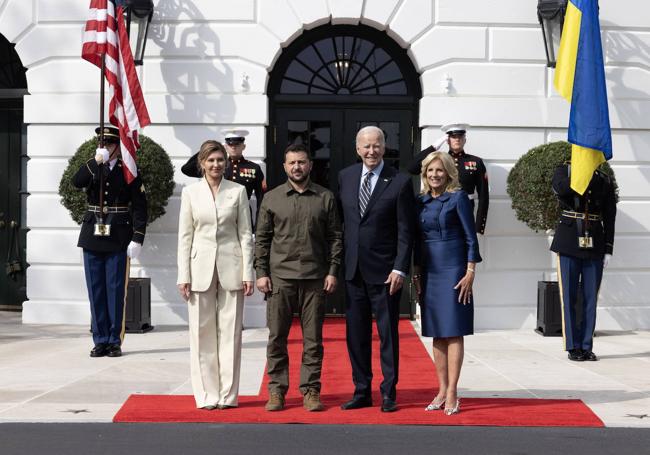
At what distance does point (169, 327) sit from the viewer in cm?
1127

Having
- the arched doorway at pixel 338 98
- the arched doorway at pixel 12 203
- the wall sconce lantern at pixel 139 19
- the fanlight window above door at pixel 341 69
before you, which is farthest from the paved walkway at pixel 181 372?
the wall sconce lantern at pixel 139 19

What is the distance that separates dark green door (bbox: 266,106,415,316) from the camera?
1161cm

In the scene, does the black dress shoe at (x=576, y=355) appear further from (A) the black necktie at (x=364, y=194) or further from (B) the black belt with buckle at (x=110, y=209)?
(B) the black belt with buckle at (x=110, y=209)

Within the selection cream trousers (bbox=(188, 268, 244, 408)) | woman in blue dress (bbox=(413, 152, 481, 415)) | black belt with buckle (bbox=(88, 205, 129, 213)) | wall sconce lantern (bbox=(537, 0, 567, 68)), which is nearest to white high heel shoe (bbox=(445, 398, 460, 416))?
woman in blue dress (bbox=(413, 152, 481, 415))

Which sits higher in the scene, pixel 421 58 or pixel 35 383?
pixel 421 58

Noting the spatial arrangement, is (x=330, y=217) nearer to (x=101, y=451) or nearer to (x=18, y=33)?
(x=101, y=451)

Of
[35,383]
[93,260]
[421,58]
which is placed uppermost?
[421,58]

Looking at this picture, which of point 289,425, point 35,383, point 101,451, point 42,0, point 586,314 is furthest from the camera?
point 42,0

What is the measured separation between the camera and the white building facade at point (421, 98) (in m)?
11.3

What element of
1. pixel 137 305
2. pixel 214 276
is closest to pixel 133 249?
pixel 137 305

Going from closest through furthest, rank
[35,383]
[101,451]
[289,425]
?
[101,451] < [289,425] < [35,383]

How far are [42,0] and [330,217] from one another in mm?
6247

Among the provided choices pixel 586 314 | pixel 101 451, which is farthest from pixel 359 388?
pixel 586 314

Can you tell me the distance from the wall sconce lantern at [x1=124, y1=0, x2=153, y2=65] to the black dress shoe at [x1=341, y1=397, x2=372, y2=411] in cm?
567
